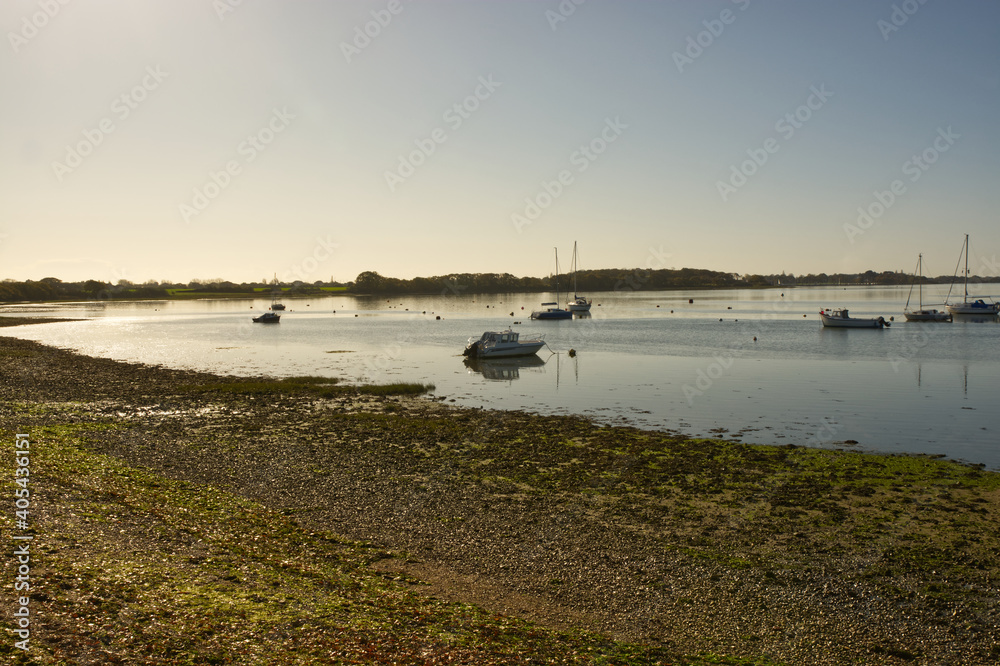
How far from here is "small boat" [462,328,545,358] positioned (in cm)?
5328

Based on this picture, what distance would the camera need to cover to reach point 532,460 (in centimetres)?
2073

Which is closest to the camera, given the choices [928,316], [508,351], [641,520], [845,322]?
[641,520]

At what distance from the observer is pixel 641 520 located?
15.1 m

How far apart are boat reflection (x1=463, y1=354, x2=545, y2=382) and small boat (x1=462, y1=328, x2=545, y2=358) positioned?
447mm

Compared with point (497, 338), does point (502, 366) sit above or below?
below

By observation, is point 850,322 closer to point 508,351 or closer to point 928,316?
point 928,316

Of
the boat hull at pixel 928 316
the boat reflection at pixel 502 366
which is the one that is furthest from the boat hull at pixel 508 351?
the boat hull at pixel 928 316

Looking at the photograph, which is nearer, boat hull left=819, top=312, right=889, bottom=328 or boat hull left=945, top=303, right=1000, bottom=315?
boat hull left=819, top=312, right=889, bottom=328

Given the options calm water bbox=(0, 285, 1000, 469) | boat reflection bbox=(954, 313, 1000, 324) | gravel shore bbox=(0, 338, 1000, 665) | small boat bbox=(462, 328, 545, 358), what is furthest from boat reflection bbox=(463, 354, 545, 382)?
boat reflection bbox=(954, 313, 1000, 324)

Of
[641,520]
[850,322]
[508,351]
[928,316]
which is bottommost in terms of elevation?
[641,520]

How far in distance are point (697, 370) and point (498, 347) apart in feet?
55.6

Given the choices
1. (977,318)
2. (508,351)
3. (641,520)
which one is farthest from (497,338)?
(977,318)

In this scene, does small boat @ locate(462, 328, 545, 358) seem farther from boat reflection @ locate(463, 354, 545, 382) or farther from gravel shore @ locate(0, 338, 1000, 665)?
gravel shore @ locate(0, 338, 1000, 665)

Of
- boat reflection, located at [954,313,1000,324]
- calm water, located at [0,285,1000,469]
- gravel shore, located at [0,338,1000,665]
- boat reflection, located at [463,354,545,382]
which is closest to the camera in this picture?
gravel shore, located at [0,338,1000,665]
